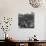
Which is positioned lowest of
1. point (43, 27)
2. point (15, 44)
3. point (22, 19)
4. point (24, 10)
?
point (15, 44)

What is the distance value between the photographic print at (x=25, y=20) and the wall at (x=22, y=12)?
104 millimetres

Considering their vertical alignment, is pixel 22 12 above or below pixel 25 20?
above

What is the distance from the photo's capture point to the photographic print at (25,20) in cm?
396

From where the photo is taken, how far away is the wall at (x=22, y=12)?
3912 mm

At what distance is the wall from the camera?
12.8ft

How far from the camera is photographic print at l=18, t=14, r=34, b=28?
13.0ft

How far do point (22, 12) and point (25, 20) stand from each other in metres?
0.26

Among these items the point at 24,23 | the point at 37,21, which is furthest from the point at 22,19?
the point at 37,21

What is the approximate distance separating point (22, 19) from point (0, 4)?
31.8 inches

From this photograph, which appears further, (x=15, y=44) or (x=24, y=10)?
(x=24, y=10)

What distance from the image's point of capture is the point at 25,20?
3.97 metres

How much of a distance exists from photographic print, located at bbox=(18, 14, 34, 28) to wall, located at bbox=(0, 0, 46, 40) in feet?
0.34

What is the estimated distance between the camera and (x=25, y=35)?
3.95m

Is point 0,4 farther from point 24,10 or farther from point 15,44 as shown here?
point 15,44
